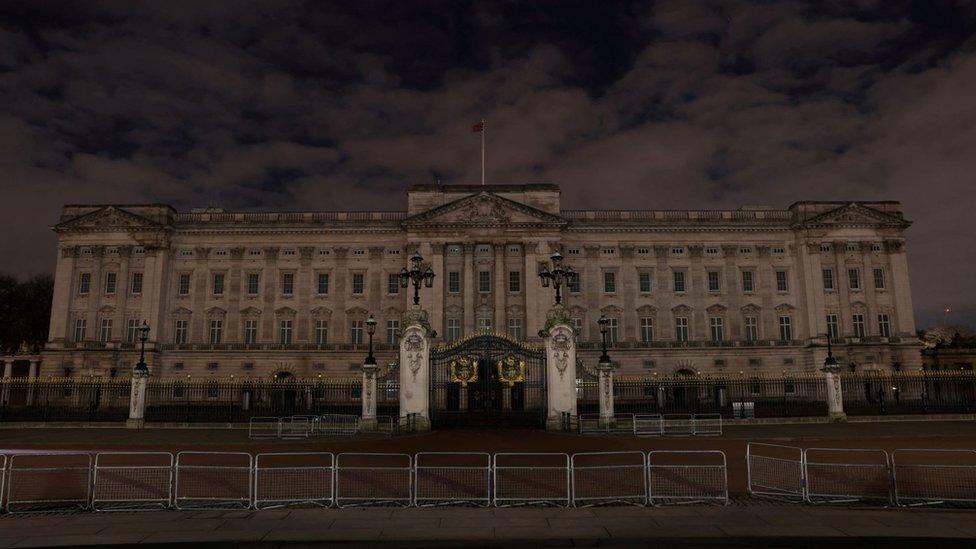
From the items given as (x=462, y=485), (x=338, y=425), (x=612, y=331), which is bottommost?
(x=462, y=485)

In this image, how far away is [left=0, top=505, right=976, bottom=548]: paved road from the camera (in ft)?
32.1

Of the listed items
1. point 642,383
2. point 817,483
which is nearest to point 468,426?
point 642,383

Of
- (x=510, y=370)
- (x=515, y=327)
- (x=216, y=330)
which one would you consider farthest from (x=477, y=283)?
(x=510, y=370)

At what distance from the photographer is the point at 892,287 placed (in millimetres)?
60500

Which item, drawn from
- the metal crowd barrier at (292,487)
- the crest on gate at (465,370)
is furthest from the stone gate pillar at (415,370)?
the metal crowd barrier at (292,487)

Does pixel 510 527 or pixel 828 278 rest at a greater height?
pixel 828 278

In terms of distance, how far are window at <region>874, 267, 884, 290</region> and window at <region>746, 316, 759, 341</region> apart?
1147 centimetres

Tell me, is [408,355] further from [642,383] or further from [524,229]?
[524,229]

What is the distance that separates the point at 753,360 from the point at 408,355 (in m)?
41.0

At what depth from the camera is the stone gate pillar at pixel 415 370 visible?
2920 cm

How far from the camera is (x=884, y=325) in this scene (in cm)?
6012

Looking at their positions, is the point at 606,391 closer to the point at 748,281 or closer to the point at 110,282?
the point at 748,281

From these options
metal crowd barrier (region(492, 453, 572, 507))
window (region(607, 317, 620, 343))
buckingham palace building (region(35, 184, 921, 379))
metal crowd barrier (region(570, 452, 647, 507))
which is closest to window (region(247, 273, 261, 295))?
buckingham palace building (region(35, 184, 921, 379))

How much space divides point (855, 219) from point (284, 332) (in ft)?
175
